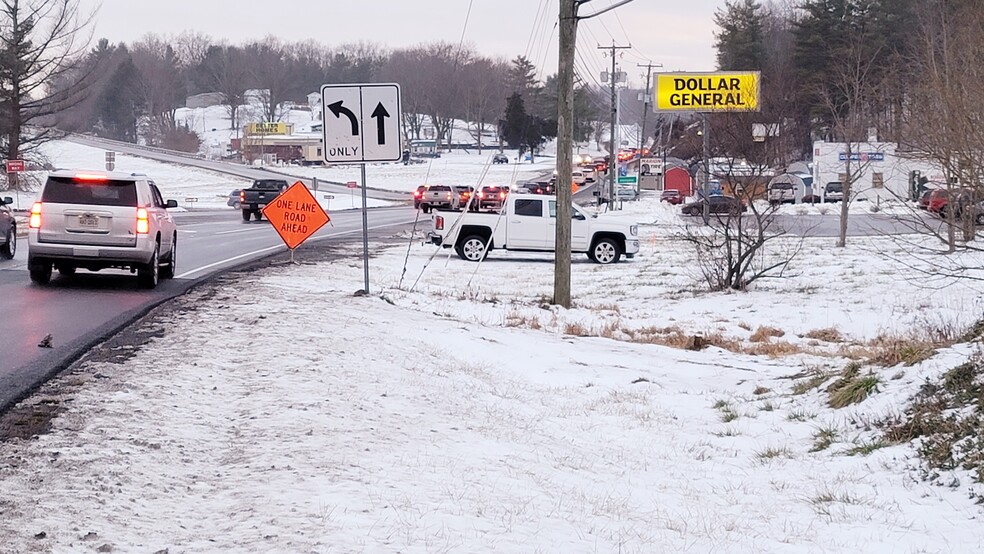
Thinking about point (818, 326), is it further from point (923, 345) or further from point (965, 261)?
point (965, 261)

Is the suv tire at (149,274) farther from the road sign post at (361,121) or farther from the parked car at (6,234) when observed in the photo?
the parked car at (6,234)

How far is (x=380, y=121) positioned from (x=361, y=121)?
265 mm

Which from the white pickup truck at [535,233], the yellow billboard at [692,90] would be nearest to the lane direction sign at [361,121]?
the white pickup truck at [535,233]

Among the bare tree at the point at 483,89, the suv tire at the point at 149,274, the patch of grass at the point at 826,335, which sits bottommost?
the patch of grass at the point at 826,335

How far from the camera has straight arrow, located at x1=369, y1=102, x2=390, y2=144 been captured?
51.5 ft

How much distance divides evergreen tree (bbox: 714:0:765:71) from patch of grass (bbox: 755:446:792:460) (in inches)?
3795

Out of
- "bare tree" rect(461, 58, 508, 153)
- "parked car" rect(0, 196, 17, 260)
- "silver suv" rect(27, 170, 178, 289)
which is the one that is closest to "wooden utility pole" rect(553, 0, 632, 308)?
"silver suv" rect(27, 170, 178, 289)

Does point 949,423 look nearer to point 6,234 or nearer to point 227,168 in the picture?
point 6,234

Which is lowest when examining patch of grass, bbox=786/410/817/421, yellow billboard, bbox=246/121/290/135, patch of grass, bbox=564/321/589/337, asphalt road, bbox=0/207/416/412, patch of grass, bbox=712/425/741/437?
patch of grass, bbox=712/425/741/437

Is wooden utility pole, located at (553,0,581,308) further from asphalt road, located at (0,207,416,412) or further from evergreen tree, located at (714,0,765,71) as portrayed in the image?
evergreen tree, located at (714,0,765,71)

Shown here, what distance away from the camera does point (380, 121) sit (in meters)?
15.7

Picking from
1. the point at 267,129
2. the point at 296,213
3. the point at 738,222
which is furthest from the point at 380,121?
the point at 267,129

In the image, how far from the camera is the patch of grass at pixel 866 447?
8.46 m

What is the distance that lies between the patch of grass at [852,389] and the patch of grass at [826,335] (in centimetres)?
644
